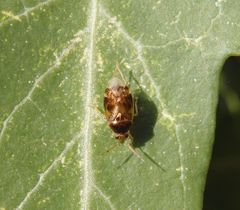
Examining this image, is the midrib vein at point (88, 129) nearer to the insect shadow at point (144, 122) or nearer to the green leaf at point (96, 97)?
the green leaf at point (96, 97)

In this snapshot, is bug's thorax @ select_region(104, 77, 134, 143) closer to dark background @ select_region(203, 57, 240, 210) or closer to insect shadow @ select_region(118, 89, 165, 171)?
insect shadow @ select_region(118, 89, 165, 171)

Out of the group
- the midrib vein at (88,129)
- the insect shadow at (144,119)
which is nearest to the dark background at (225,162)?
the insect shadow at (144,119)

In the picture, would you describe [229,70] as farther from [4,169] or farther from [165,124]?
[4,169]

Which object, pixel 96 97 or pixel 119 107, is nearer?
pixel 96 97

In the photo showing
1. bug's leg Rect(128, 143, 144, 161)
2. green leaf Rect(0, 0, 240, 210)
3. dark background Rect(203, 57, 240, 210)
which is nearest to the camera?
green leaf Rect(0, 0, 240, 210)

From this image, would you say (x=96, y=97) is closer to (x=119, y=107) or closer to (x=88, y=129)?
(x=88, y=129)

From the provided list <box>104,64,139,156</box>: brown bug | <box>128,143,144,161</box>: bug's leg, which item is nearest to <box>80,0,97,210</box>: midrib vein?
<box>104,64,139,156</box>: brown bug

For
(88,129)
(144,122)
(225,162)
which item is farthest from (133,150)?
(225,162)
